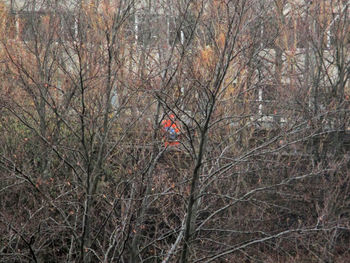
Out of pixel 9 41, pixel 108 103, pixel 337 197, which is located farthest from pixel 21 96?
pixel 337 197

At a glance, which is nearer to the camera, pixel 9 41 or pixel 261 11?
pixel 261 11

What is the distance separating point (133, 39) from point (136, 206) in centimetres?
446

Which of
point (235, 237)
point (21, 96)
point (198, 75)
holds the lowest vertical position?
point (235, 237)

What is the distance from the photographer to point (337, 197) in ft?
47.9

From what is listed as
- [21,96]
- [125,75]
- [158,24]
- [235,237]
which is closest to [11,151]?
[21,96]

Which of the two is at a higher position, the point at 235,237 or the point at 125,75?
the point at 125,75

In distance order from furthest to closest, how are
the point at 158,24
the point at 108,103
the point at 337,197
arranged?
the point at 337,197
the point at 158,24
the point at 108,103

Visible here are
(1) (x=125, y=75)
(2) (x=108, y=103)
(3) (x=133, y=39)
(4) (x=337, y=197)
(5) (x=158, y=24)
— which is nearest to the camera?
(2) (x=108, y=103)

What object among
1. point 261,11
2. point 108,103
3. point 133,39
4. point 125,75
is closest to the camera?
point 261,11

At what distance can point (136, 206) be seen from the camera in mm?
9469

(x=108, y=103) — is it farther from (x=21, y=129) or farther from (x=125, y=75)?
(x=21, y=129)

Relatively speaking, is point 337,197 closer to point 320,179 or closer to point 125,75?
point 320,179

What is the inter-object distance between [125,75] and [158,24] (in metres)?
2.59

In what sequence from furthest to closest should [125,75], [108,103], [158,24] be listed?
[158,24] → [125,75] → [108,103]
